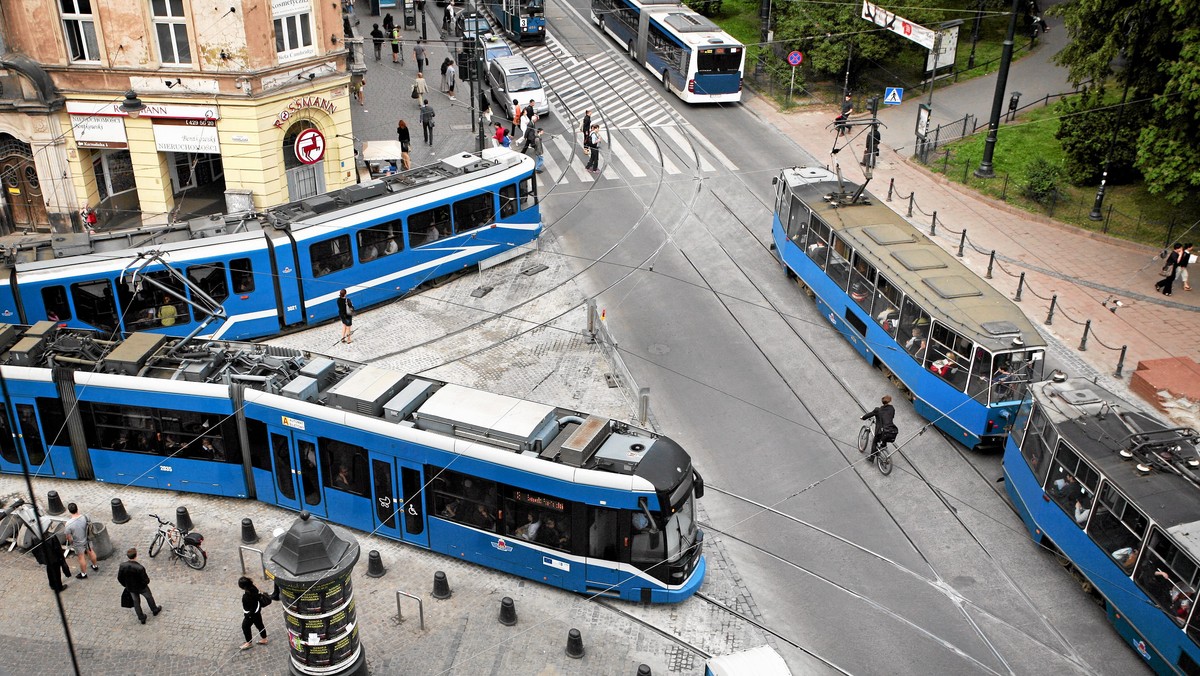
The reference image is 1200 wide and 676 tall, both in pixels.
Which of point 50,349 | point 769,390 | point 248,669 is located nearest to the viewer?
point 248,669

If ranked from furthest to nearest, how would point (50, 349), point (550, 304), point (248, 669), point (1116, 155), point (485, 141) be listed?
point (485, 141) → point (1116, 155) → point (550, 304) → point (50, 349) → point (248, 669)

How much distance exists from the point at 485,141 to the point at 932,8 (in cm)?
1789

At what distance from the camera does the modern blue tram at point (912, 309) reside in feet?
71.9

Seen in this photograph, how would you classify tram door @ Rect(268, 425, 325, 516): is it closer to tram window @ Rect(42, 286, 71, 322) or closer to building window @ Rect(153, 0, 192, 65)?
tram window @ Rect(42, 286, 71, 322)

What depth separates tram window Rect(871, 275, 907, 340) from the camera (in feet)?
80.0

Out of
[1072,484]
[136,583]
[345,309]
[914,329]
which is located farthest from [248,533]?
[1072,484]

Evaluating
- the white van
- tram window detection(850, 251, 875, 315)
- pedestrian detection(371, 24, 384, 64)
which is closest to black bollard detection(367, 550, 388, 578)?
tram window detection(850, 251, 875, 315)

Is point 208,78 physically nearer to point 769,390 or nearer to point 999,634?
point 769,390

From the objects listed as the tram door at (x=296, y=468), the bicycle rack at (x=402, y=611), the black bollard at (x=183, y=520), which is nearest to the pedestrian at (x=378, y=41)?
the tram door at (x=296, y=468)

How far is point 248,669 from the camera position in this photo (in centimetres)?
1689

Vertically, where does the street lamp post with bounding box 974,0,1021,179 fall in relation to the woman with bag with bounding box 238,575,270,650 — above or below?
above

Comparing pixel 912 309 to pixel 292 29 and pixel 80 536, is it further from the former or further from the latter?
pixel 292 29

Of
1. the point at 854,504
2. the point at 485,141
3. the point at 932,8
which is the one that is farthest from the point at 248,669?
the point at 932,8

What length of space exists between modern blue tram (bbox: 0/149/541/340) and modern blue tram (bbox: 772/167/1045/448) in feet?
26.5
